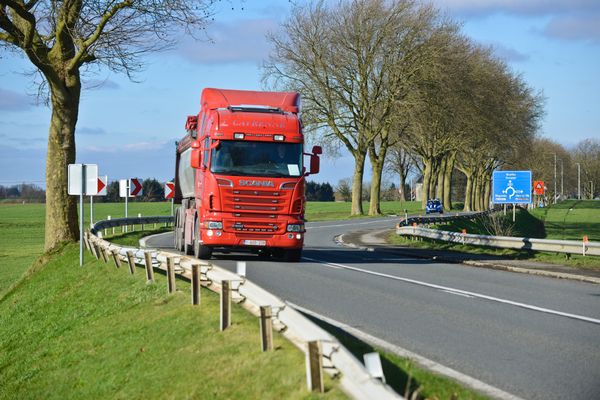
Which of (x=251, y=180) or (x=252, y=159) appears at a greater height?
(x=252, y=159)

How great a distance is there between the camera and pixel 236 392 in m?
7.88

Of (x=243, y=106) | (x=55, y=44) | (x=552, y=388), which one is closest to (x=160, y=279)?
(x=243, y=106)

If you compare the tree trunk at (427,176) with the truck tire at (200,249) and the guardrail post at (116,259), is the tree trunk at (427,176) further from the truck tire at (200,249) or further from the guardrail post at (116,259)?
the guardrail post at (116,259)

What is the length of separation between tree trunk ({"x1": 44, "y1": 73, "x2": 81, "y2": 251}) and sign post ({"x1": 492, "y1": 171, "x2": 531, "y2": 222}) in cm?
1658

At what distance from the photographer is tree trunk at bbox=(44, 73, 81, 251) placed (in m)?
25.2

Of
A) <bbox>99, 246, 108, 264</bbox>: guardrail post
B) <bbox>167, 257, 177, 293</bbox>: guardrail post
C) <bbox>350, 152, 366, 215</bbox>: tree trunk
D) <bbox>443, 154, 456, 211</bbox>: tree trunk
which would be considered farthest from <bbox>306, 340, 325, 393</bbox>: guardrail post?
<bbox>443, 154, 456, 211</bbox>: tree trunk

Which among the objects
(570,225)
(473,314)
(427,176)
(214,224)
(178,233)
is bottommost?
(570,225)

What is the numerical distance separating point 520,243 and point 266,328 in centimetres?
1711

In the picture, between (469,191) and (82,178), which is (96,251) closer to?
(82,178)

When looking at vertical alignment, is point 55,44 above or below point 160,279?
above

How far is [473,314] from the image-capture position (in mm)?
11734

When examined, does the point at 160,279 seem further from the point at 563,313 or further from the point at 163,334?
the point at 563,313

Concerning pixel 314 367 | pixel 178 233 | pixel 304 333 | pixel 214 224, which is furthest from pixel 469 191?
pixel 314 367

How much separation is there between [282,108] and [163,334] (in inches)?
409
